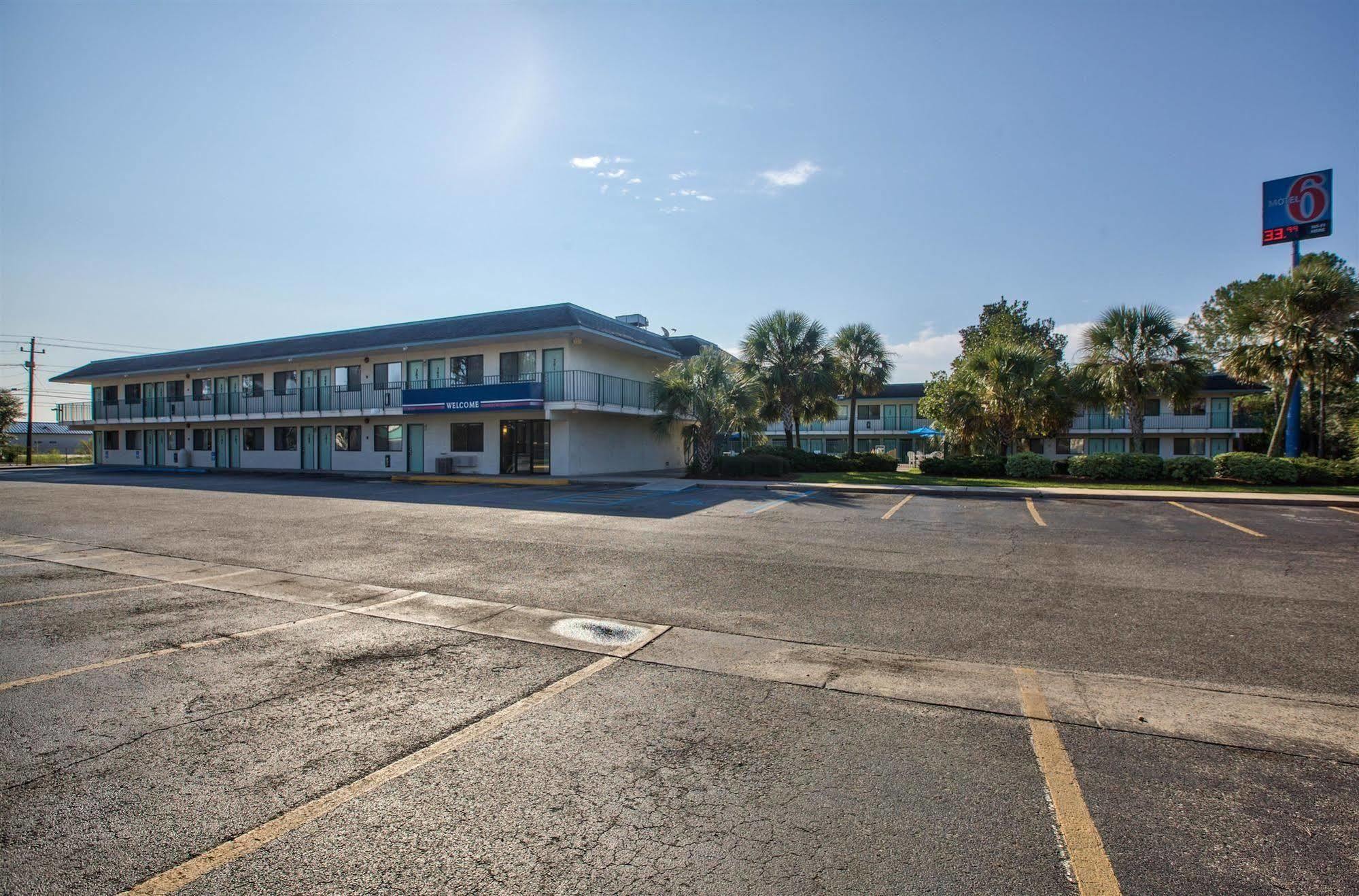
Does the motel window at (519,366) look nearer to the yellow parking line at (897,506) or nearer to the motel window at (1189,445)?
the yellow parking line at (897,506)

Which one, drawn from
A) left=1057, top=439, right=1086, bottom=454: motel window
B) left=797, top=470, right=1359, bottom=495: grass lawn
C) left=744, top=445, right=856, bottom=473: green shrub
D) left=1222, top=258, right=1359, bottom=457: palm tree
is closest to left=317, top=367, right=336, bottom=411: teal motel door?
left=744, top=445, right=856, bottom=473: green shrub

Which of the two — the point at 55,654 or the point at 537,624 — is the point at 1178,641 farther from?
the point at 55,654

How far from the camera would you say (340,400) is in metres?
31.1

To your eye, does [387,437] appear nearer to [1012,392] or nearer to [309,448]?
[309,448]

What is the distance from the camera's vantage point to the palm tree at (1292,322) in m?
22.4

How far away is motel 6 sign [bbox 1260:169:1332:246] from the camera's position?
28328mm

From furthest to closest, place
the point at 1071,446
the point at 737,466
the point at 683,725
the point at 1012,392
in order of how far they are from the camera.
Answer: the point at 1071,446 < the point at 1012,392 < the point at 737,466 < the point at 683,725

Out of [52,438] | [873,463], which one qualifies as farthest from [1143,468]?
[52,438]

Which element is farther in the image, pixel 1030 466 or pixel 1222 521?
pixel 1030 466

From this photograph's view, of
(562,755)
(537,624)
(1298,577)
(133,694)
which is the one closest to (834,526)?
(1298,577)

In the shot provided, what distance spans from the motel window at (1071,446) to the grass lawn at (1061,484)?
21.7 metres

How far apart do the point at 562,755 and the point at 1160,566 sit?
29.4 feet

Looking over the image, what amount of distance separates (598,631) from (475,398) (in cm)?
2180

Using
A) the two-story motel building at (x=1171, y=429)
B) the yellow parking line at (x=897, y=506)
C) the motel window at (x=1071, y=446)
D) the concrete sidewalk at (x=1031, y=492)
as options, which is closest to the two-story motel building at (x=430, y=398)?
the concrete sidewalk at (x=1031, y=492)
